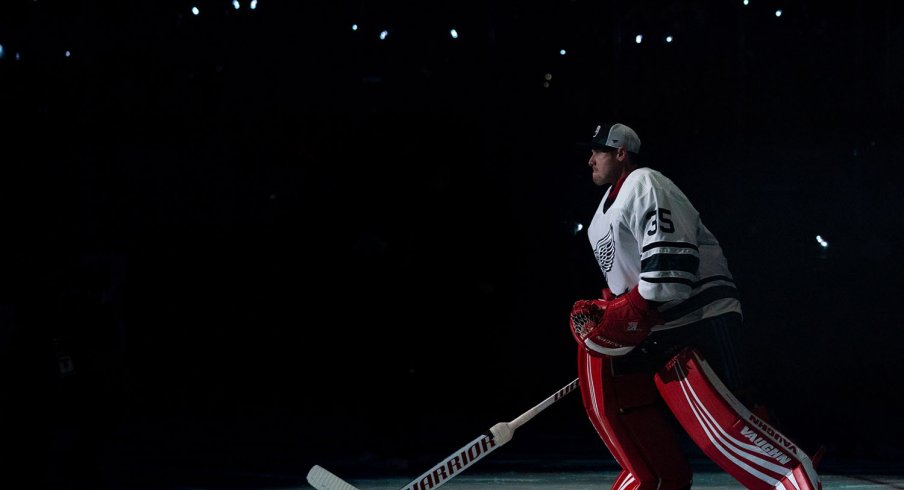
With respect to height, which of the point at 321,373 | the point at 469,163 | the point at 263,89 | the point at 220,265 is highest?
the point at 263,89

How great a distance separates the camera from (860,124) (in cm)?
1493

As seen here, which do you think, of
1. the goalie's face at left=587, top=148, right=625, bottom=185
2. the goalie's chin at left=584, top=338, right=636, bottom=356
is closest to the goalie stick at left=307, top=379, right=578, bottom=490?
the goalie's chin at left=584, top=338, right=636, bottom=356

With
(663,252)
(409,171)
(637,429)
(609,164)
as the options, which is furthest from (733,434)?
(409,171)

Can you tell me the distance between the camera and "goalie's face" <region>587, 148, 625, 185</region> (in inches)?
182

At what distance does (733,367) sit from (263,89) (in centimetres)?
1036

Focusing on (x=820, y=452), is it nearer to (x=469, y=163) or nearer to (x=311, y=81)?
(x=469, y=163)

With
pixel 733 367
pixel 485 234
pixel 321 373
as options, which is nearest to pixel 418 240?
pixel 485 234

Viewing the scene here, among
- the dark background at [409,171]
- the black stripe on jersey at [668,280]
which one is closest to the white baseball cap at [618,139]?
the black stripe on jersey at [668,280]

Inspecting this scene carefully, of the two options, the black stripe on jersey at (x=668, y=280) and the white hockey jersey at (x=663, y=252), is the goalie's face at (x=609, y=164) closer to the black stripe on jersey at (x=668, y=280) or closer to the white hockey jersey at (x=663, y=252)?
the white hockey jersey at (x=663, y=252)

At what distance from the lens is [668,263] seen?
4.14m

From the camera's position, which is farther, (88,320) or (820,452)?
(88,320)

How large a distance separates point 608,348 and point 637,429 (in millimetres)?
359

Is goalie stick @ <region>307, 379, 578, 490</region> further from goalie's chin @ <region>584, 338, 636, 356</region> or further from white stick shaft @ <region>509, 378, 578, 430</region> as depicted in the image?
goalie's chin @ <region>584, 338, 636, 356</region>

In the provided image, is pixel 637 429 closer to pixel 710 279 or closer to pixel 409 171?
pixel 710 279
